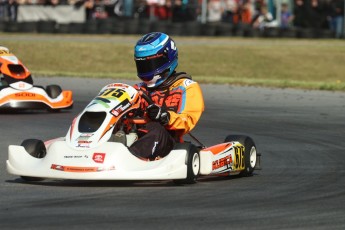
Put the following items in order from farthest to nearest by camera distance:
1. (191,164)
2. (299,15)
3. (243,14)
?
(243,14)
(299,15)
(191,164)

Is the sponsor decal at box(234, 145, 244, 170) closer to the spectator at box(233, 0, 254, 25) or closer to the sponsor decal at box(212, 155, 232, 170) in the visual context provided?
the sponsor decal at box(212, 155, 232, 170)

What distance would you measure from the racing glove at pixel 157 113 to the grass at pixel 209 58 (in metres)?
13.2

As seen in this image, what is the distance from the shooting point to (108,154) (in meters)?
7.11

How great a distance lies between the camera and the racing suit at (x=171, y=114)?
7453 mm

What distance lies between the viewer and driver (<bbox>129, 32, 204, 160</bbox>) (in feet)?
24.9

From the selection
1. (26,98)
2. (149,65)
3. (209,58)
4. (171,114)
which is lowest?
(209,58)

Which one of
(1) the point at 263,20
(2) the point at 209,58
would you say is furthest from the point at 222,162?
(1) the point at 263,20

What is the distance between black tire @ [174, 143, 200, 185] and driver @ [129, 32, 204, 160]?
0.91ft

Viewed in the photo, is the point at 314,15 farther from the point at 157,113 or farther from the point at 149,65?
the point at 157,113

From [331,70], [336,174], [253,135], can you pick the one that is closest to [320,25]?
[331,70]

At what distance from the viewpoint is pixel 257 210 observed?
625 centimetres

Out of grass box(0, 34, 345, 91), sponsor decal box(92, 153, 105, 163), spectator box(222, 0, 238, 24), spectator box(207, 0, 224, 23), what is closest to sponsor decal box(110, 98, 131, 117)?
sponsor decal box(92, 153, 105, 163)

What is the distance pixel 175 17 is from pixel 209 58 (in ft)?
23.5

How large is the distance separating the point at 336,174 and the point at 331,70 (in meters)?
15.7
